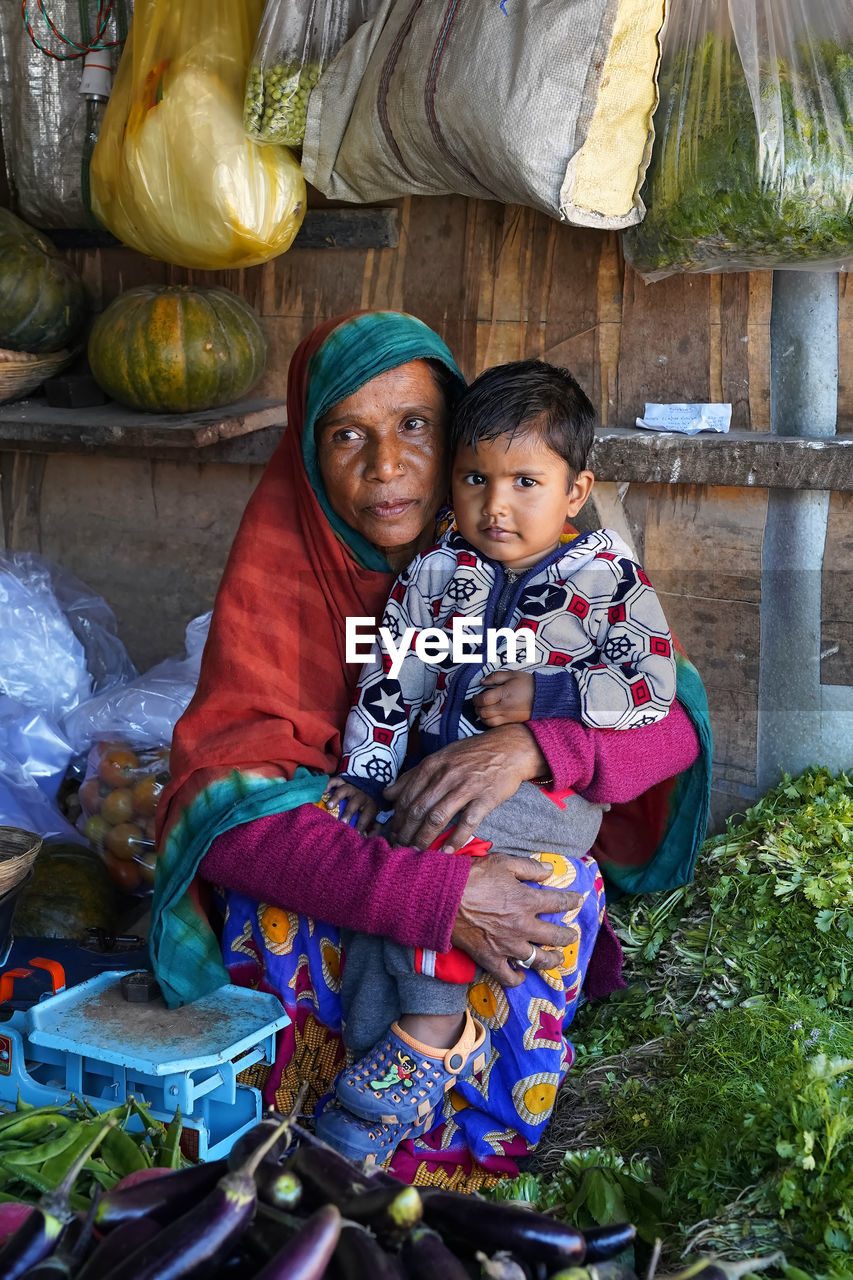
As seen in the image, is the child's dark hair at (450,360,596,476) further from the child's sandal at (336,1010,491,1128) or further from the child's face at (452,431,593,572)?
the child's sandal at (336,1010,491,1128)

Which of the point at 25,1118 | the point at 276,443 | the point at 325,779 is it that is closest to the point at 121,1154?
the point at 25,1118

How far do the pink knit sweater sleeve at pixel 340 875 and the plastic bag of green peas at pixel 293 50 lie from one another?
6.03 feet

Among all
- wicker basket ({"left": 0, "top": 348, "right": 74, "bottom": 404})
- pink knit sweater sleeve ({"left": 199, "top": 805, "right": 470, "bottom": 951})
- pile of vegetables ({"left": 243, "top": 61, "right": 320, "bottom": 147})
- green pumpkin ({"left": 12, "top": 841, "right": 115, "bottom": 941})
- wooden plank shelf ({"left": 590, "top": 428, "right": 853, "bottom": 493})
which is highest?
pile of vegetables ({"left": 243, "top": 61, "right": 320, "bottom": 147})

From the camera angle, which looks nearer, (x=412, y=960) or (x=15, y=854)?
(x=412, y=960)

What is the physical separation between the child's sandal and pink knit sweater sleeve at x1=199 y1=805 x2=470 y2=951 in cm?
20

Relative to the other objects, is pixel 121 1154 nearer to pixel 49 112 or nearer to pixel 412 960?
pixel 412 960

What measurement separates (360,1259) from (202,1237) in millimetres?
167

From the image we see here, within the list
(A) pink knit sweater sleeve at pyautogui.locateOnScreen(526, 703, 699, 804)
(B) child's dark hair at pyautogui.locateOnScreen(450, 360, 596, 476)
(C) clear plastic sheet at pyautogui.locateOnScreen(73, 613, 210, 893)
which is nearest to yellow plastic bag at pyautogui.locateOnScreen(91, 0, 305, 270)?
(B) child's dark hair at pyautogui.locateOnScreen(450, 360, 596, 476)

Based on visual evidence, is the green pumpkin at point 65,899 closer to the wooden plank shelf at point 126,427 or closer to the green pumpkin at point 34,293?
the wooden plank shelf at point 126,427

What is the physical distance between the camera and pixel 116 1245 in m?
1.21

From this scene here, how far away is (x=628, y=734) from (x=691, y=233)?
1179mm

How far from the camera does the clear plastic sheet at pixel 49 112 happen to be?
3.48 m

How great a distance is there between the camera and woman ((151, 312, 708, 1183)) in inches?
81.6

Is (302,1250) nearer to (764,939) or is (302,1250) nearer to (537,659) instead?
(537,659)
